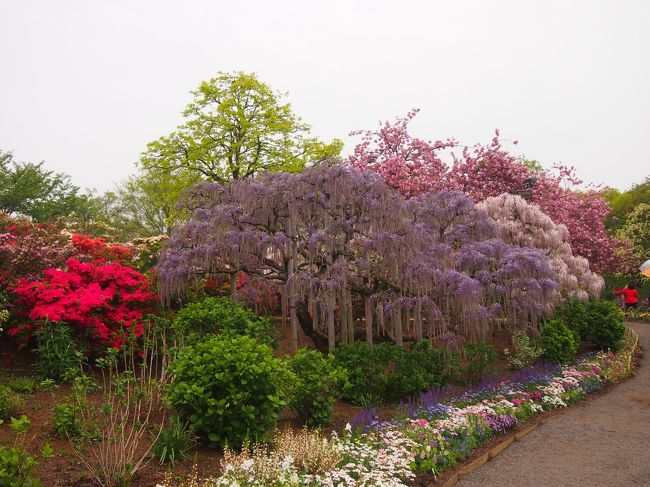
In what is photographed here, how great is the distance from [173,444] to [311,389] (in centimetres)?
194

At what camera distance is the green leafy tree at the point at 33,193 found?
122 ft

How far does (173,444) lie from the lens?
5.39m

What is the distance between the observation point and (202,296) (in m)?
12.1

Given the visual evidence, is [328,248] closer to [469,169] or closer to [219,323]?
[219,323]

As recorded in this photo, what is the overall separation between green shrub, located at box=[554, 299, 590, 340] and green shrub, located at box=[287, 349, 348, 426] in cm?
934

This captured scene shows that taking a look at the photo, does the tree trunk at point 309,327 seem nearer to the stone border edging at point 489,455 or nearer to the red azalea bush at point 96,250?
the red azalea bush at point 96,250

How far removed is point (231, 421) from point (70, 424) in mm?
1745

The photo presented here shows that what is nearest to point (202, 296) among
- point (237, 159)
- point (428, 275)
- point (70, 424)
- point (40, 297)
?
point (40, 297)

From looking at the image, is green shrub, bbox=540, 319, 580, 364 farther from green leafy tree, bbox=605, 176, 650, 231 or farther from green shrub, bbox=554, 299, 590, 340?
green leafy tree, bbox=605, 176, 650, 231

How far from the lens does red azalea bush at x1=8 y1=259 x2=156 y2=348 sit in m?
8.16

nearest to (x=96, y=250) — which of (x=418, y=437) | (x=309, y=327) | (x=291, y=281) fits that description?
(x=291, y=281)

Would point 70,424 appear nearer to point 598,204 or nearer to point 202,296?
point 202,296

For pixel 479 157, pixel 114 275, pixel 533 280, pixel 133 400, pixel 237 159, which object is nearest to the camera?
pixel 133 400

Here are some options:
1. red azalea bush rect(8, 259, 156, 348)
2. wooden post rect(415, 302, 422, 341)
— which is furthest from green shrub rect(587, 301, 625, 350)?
red azalea bush rect(8, 259, 156, 348)
